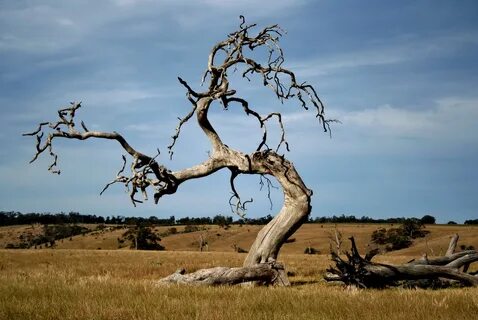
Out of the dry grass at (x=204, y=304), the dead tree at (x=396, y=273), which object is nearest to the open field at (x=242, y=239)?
the dead tree at (x=396, y=273)

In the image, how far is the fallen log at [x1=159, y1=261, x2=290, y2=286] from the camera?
13344mm

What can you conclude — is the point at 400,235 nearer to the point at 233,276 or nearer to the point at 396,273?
the point at 396,273

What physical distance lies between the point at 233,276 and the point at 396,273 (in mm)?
4330

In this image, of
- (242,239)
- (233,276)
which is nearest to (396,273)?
(233,276)

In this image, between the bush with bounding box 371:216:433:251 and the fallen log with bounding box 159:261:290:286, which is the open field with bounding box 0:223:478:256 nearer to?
the bush with bounding box 371:216:433:251

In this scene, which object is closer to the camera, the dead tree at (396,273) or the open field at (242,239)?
the dead tree at (396,273)

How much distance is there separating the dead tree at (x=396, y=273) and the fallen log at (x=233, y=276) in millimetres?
1592

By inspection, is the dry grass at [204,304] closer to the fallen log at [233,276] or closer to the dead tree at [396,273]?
the fallen log at [233,276]

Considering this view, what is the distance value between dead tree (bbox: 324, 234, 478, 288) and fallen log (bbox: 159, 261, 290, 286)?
5.22ft

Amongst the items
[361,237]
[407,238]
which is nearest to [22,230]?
[361,237]

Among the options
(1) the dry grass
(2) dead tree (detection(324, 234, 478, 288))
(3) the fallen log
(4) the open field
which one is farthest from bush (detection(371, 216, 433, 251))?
(1) the dry grass

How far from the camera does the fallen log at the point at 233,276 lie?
13.3 m

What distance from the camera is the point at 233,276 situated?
45.5ft

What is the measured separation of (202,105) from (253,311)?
1120 centimetres
